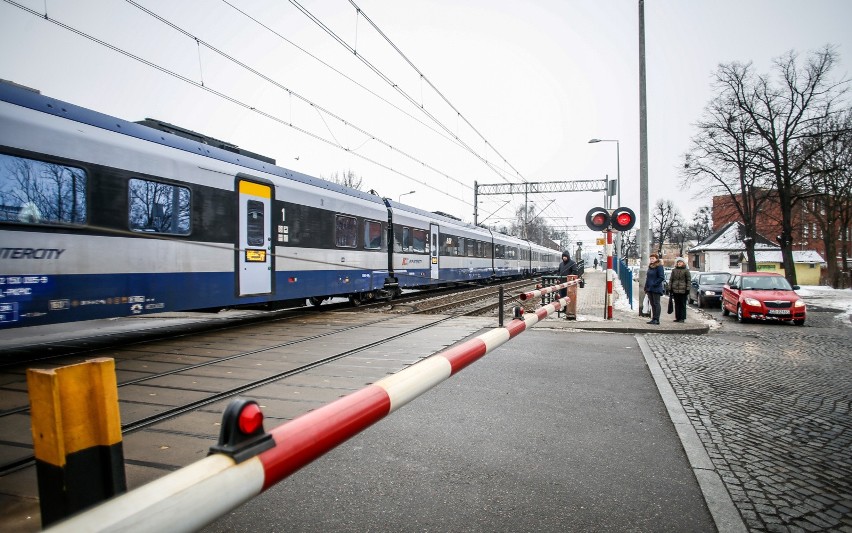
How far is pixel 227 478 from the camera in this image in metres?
1.25

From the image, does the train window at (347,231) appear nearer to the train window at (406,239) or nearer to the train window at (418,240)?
the train window at (406,239)

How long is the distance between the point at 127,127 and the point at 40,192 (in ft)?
6.02

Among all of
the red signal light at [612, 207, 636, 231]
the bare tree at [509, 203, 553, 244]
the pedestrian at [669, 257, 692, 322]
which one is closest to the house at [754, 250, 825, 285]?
the bare tree at [509, 203, 553, 244]

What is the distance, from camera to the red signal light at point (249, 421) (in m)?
1.33

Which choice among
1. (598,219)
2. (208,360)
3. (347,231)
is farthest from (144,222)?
(598,219)

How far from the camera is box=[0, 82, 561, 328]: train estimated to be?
237 inches

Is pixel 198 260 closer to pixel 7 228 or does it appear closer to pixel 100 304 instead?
pixel 100 304

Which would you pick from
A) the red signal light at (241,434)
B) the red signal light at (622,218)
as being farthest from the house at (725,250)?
the red signal light at (241,434)

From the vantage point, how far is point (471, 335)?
352 inches

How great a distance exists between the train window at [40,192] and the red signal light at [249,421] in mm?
6415

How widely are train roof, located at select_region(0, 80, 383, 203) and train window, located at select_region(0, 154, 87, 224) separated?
752 mm

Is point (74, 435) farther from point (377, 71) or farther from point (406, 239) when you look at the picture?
point (406, 239)

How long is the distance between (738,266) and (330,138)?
66840mm

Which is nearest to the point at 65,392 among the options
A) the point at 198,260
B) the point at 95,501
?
the point at 95,501
